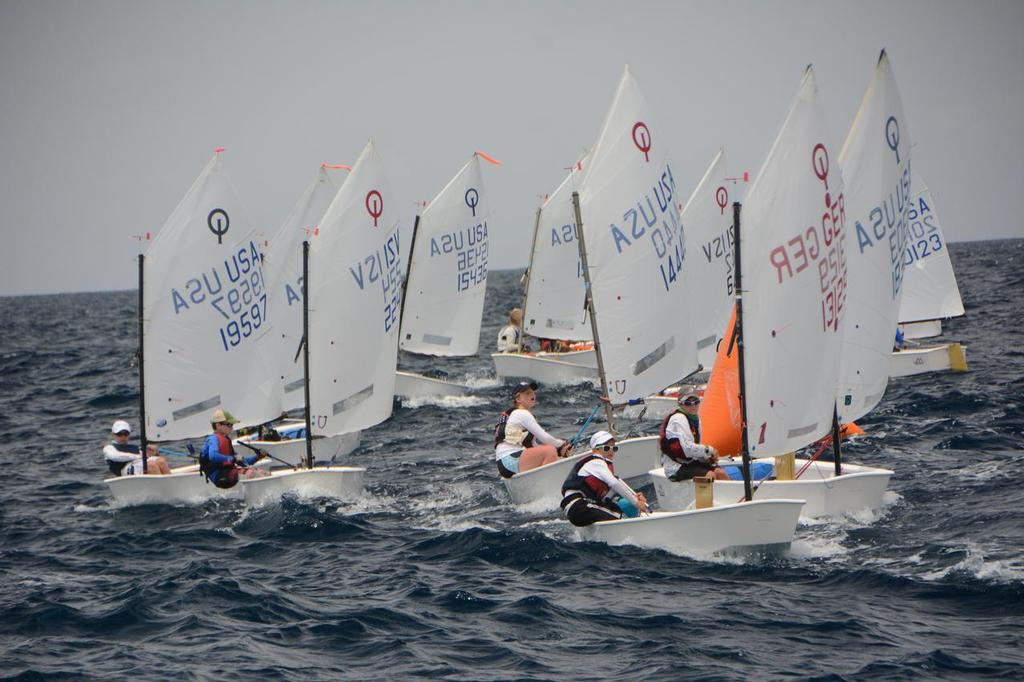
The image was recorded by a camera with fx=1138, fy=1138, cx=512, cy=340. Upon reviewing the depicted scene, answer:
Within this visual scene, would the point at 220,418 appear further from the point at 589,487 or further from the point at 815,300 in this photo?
the point at 815,300

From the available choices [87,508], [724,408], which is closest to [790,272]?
[724,408]

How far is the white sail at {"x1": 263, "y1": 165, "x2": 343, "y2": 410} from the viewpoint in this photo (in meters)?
23.5

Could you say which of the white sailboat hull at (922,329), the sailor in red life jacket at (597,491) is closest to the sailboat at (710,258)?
the white sailboat hull at (922,329)

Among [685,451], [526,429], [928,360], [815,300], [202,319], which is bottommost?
[685,451]

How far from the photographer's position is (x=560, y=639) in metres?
10.7

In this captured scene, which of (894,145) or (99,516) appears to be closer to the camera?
(894,145)

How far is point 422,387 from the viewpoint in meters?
27.7

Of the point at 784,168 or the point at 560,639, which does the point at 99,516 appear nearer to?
the point at 560,639

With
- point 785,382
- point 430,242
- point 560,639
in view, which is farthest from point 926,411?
point 560,639

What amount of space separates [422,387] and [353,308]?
945 centimetres

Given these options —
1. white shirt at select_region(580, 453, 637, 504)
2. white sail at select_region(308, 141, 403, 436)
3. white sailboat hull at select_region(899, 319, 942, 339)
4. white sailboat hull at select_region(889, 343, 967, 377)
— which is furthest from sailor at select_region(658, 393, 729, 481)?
white sailboat hull at select_region(899, 319, 942, 339)

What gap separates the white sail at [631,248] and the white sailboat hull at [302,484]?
4310 millimetres

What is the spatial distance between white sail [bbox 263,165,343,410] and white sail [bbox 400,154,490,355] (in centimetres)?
389

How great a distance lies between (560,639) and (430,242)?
18345mm
